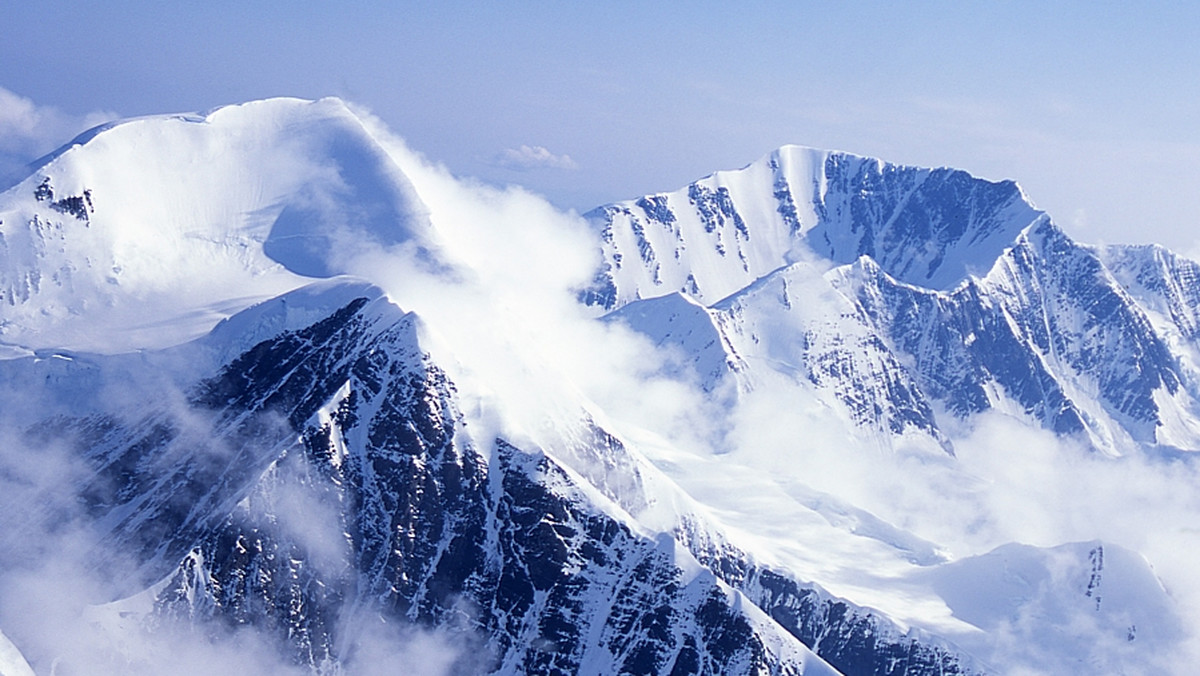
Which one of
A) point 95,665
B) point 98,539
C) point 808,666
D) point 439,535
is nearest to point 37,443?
point 98,539

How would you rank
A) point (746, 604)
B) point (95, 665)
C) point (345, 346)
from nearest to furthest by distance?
1. point (95, 665)
2. point (746, 604)
3. point (345, 346)

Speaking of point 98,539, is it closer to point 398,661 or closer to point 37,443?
point 37,443

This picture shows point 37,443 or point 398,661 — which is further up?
point 37,443

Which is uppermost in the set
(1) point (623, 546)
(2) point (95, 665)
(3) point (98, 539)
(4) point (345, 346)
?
(4) point (345, 346)

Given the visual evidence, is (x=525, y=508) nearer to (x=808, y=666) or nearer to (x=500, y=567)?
(x=500, y=567)

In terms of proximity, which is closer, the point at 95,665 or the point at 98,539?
the point at 95,665

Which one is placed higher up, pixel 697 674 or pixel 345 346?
pixel 345 346

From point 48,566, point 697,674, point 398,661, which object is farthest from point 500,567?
point 48,566

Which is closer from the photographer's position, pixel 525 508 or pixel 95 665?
pixel 95 665

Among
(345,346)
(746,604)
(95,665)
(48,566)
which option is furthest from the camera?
(345,346)
